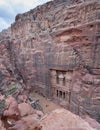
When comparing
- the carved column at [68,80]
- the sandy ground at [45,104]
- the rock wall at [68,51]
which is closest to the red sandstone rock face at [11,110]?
the rock wall at [68,51]

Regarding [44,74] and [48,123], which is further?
[44,74]

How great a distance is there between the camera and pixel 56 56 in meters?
21.2

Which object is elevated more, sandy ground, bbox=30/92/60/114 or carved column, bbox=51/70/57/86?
carved column, bbox=51/70/57/86

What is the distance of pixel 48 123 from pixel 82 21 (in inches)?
568

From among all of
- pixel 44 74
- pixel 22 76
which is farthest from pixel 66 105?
pixel 22 76

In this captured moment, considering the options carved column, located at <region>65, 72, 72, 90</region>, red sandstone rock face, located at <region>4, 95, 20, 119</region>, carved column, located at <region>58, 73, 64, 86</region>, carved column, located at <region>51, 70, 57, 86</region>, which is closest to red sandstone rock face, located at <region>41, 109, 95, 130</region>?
red sandstone rock face, located at <region>4, 95, 20, 119</region>

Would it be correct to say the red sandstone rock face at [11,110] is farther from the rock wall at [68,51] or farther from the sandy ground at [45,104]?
the sandy ground at [45,104]

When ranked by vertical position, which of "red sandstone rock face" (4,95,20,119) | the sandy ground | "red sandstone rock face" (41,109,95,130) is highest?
"red sandstone rock face" (41,109,95,130)

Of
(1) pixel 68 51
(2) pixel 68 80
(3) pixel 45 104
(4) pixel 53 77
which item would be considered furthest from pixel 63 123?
(4) pixel 53 77

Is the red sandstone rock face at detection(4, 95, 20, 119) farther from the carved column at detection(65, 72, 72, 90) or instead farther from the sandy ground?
the carved column at detection(65, 72, 72, 90)

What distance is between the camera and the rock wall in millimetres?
16141

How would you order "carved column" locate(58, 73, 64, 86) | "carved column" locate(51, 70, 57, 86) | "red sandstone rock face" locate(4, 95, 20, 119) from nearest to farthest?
"red sandstone rock face" locate(4, 95, 20, 119) → "carved column" locate(58, 73, 64, 86) → "carved column" locate(51, 70, 57, 86)

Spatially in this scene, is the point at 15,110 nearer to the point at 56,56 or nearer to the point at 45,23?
the point at 56,56

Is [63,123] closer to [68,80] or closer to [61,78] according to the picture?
[68,80]
